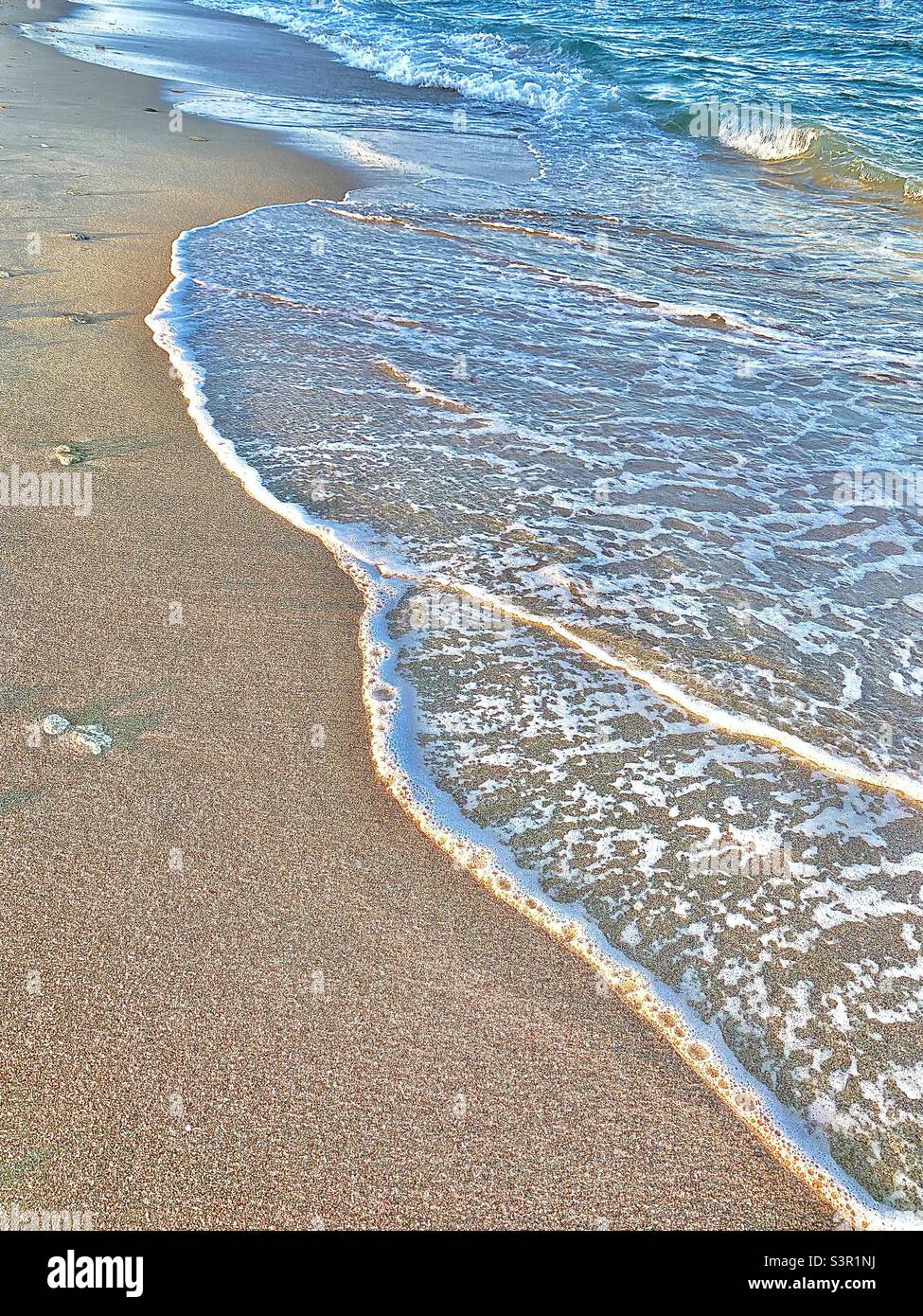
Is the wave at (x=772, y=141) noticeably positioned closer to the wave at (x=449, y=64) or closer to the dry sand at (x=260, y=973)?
the wave at (x=449, y=64)

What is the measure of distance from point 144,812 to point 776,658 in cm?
233

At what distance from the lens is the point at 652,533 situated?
14.7 ft

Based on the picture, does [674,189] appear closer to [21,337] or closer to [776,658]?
[21,337]

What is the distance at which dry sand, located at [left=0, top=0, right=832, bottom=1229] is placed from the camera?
6.87ft

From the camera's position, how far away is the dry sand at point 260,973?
209cm

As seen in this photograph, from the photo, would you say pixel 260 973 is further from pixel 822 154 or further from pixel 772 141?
pixel 772 141

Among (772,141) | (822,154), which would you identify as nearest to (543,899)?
(822,154)

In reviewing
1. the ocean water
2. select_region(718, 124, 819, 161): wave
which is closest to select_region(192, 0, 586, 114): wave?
select_region(718, 124, 819, 161): wave

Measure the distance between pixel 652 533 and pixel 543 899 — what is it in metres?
2.22

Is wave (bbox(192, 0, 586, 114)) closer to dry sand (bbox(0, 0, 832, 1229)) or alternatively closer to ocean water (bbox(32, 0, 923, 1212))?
ocean water (bbox(32, 0, 923, 1212))

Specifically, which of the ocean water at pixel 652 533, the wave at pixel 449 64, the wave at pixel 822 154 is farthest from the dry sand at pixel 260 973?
the wave at pixel 449 64

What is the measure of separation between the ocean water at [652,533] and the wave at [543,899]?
1.0 inches

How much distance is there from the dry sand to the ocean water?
263 millimetres
